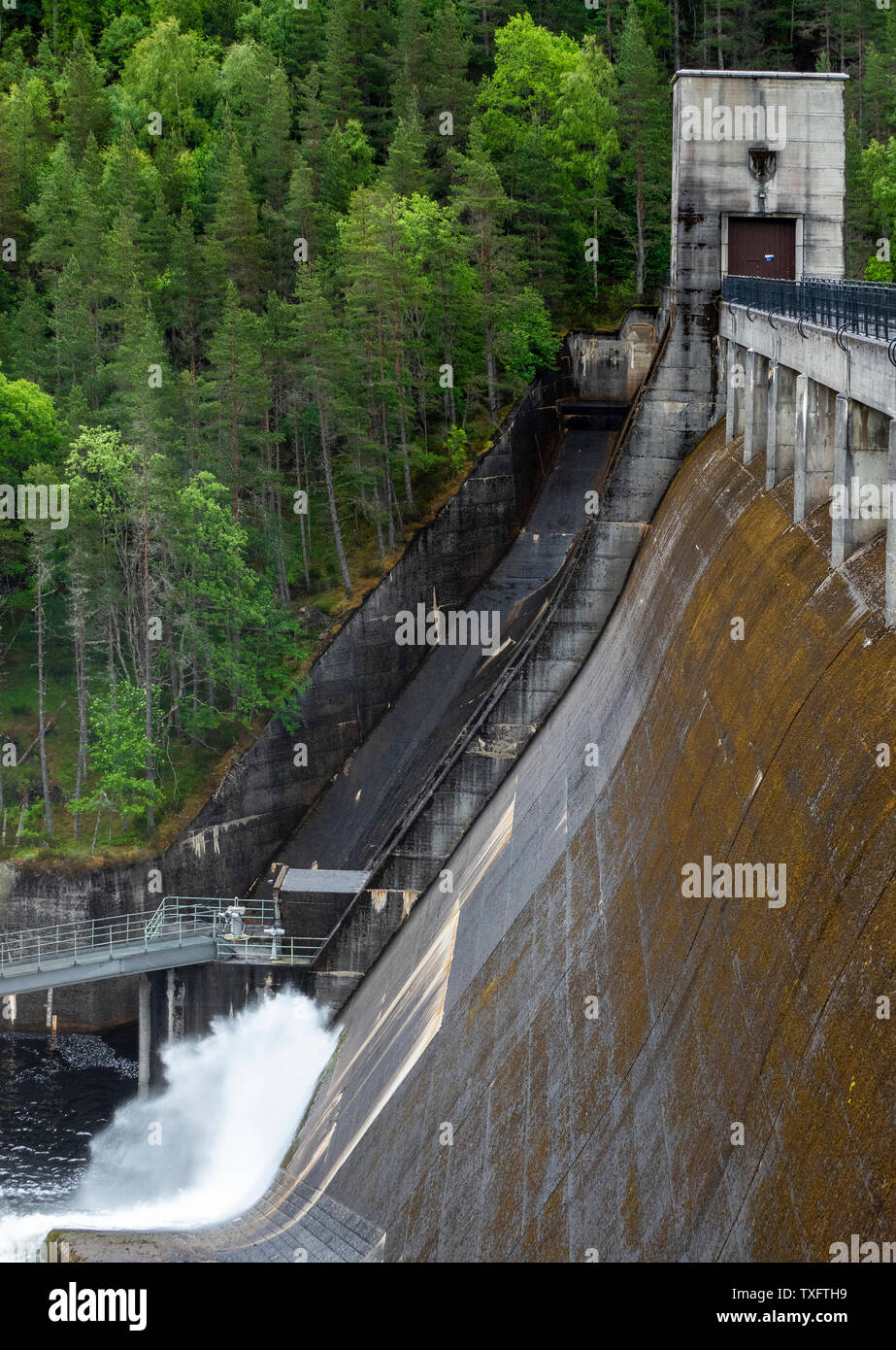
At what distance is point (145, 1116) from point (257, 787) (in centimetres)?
882

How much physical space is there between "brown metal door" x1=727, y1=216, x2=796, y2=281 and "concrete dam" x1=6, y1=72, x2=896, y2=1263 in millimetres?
101

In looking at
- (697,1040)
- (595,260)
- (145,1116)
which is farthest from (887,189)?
(697,1040)

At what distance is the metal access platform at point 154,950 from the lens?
102 ft

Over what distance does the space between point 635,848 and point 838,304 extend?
6.98 metres

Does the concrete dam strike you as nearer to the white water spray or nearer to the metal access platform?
the metal access platform

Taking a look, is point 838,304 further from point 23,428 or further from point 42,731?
point 23,428

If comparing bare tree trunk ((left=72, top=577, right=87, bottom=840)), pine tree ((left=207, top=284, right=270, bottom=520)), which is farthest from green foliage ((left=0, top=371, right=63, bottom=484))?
bare tree trunk ((left=72, top=577, right=87, bottom=840))

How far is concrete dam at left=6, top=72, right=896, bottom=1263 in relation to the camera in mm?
10242

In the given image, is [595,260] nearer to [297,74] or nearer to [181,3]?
[297,74]

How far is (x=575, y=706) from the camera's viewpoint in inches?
1109

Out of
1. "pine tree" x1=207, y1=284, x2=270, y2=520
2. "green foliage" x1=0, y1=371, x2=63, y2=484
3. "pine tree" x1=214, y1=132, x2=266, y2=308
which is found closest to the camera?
"pine tree" x1=207, y1=284, x2=270, y2=520

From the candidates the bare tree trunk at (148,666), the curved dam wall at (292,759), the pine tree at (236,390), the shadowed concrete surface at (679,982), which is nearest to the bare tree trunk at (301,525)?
the pine tree at (236,390)

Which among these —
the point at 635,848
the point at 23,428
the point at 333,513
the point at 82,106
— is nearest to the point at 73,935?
the point at 333,513

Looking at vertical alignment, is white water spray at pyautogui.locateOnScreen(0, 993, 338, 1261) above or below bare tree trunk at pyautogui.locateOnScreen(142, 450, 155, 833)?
below
